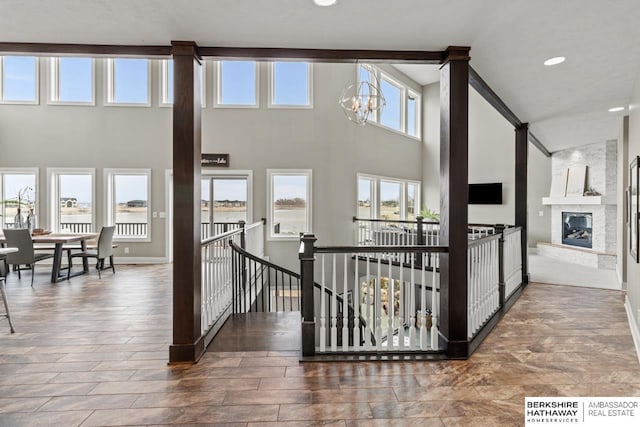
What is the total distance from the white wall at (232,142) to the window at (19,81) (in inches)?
8.9

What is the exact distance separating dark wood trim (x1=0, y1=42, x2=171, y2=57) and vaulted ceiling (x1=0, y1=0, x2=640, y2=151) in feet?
0.19

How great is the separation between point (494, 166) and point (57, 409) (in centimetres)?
1040

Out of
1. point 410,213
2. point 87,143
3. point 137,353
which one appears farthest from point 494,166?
point 87,143

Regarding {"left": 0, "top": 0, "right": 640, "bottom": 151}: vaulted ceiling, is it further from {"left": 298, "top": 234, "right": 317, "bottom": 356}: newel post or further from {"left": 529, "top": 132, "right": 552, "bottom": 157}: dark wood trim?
{"left": 529, "top": 132, "right": 552, "bottom": 157}: dark wood trim

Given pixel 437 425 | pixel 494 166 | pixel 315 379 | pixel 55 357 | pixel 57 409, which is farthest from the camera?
pixel 494 166

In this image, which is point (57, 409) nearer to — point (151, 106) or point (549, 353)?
point (549, 353)

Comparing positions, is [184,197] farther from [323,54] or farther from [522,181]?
[522,181]

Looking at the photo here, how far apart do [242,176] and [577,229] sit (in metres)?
8.07

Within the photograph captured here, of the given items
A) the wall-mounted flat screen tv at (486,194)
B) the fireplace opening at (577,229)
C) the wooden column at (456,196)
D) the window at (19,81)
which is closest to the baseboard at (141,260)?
the window at (19,81)

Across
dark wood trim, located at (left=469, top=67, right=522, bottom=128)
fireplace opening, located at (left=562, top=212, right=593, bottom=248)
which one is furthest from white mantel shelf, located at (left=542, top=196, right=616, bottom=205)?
dark wood trim, located at (left=469, top=67, right=522, bottom=128)

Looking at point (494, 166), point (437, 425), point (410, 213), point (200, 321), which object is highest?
point (494, 166)

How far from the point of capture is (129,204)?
806cm

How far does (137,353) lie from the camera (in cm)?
309

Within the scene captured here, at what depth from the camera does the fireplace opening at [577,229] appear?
8078 mm
